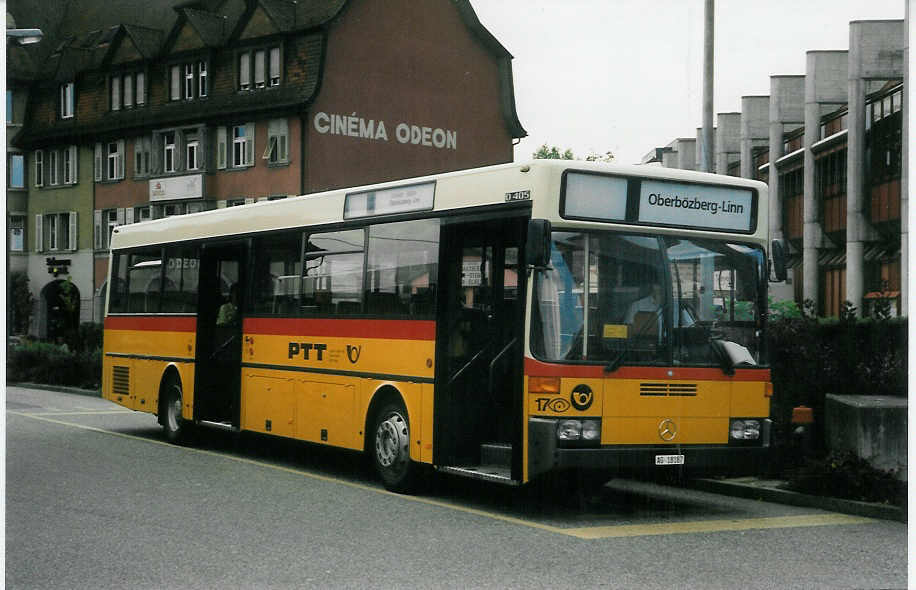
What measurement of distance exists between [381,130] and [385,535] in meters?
36.3

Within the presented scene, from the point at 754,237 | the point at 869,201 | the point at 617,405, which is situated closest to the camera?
the point at 617,405

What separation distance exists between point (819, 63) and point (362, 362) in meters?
30.6

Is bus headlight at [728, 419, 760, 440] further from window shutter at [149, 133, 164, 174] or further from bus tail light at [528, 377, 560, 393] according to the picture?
window shutter at [149, 133, 164, 174]

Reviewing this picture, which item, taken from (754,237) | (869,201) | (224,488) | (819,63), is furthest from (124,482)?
(819,63)

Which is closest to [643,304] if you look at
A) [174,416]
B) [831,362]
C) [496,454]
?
[496,454]

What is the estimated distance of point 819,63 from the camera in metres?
40.2

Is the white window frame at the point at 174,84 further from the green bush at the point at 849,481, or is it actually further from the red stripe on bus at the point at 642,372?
the red stripe on bus at the point at 642,372

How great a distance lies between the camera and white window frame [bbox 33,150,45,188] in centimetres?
5447

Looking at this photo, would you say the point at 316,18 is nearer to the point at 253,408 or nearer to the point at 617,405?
the point at 253,408

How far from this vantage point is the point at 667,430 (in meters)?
10.9

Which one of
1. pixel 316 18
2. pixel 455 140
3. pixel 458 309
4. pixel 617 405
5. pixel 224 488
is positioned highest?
pixel 316 18

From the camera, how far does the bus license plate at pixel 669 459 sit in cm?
1077

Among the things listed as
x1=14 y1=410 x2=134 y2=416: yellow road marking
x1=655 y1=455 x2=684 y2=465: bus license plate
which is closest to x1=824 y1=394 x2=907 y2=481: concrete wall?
x1=655 y1=455 x2=684 y2=465: bus license plate

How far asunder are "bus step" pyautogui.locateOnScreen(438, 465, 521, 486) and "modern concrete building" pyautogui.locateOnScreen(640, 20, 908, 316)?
1623cm
